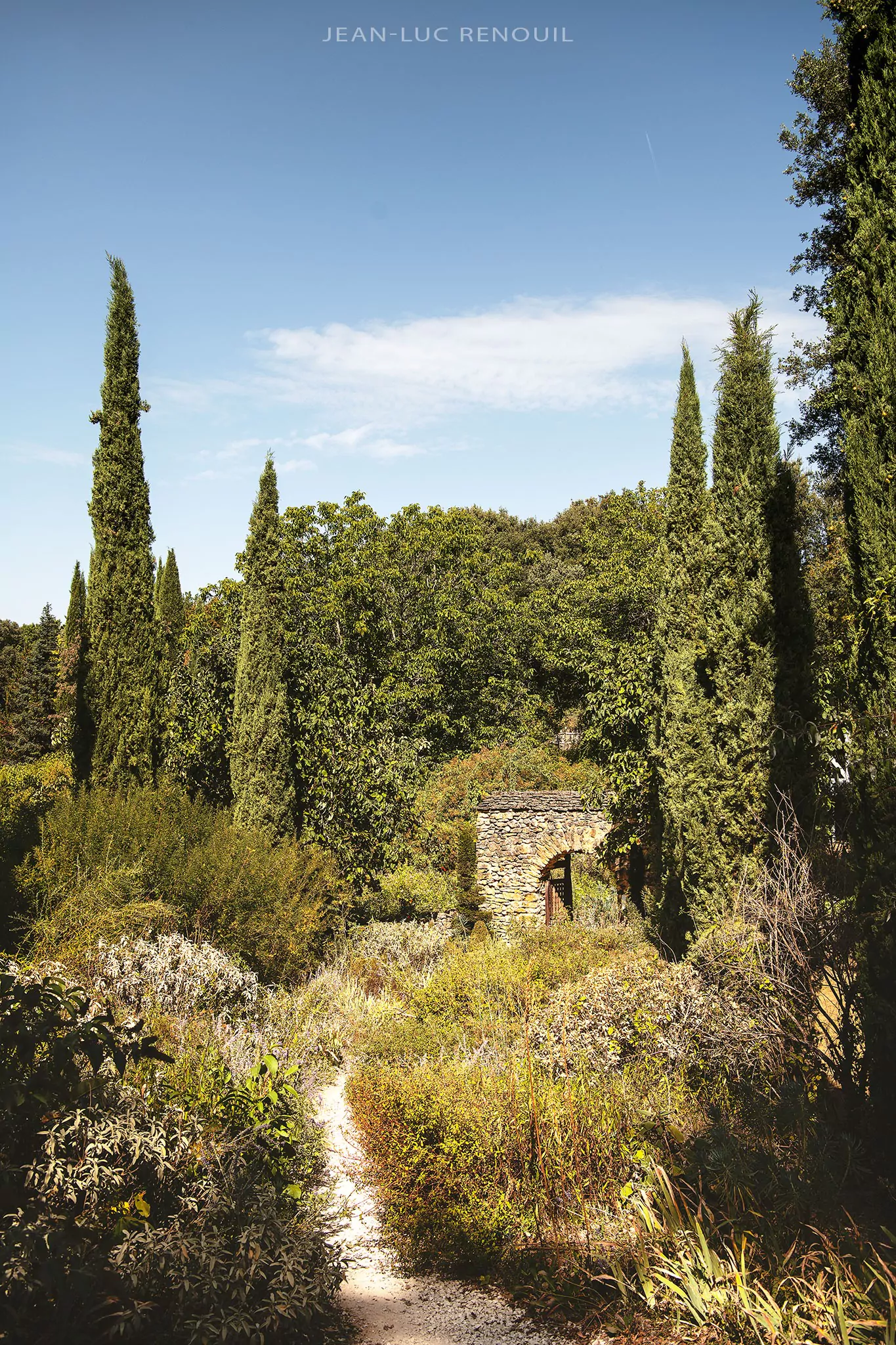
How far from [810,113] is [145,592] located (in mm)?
12209

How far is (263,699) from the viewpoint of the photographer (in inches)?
459

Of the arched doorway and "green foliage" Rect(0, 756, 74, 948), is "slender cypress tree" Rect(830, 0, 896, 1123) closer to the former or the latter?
"green foliage" Rect(0, 756, 74, 948)

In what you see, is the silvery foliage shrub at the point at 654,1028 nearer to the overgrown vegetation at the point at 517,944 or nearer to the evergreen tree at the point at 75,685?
the overgrown vegetation at the point at 517,944

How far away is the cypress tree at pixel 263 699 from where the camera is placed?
37.8ft

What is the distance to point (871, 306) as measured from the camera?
183 inches

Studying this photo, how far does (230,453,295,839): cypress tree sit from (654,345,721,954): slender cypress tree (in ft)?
17.9

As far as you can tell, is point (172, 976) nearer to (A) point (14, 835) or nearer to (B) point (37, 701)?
(A) point (14, 835)

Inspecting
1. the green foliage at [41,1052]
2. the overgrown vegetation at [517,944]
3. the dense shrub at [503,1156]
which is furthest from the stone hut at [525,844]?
the green foliage at [41,1052]

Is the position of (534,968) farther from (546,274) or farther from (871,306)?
(546,274)

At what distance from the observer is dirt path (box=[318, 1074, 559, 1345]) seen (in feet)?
11.9

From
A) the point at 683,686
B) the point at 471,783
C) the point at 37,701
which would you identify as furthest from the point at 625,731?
the point at 37,701

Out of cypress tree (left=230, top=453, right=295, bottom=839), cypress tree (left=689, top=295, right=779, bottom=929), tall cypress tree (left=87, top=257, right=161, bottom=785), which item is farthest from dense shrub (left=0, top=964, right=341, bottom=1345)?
cypress tree (left=230, top=453, right=295, bottom=839)

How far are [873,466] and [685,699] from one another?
5482 mm

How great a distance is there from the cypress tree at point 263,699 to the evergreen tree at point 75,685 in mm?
2037
